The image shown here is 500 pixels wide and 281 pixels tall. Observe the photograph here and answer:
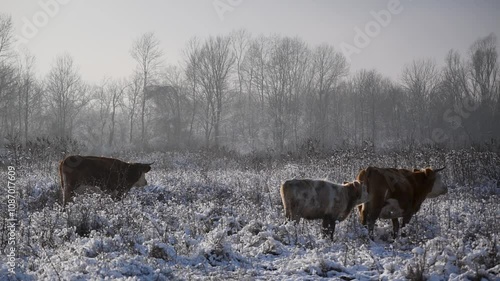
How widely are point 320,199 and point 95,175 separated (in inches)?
266

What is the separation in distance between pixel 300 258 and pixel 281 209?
187 inches

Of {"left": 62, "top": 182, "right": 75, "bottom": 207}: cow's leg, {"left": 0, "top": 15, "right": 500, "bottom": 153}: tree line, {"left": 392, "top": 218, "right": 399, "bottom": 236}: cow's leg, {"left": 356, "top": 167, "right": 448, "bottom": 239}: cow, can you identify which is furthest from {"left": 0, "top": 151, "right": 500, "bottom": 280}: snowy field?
{"left": 0, "top": 15, "right": 500, "bottom": 153}: tree line

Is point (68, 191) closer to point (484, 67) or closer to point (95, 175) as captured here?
point (95, 175)

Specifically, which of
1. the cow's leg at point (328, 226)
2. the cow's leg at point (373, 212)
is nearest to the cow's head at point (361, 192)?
the cow's leg at point (373, 212)

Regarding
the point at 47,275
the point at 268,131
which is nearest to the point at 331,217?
the point at 47,275

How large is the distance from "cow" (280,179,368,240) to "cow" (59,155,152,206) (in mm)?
5272

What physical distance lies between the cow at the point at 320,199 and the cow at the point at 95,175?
5.27m

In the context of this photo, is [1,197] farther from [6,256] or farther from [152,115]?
[152,115]

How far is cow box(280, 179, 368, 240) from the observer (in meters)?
8.77

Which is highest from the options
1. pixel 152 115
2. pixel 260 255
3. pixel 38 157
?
pixel 152 115

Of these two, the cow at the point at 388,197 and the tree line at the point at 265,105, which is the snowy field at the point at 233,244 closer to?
the cow at the point at 388,197

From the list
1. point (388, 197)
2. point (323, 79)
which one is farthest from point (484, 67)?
point (388, 197)

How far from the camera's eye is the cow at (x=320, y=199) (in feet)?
28.8

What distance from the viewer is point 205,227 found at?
28.8ft
